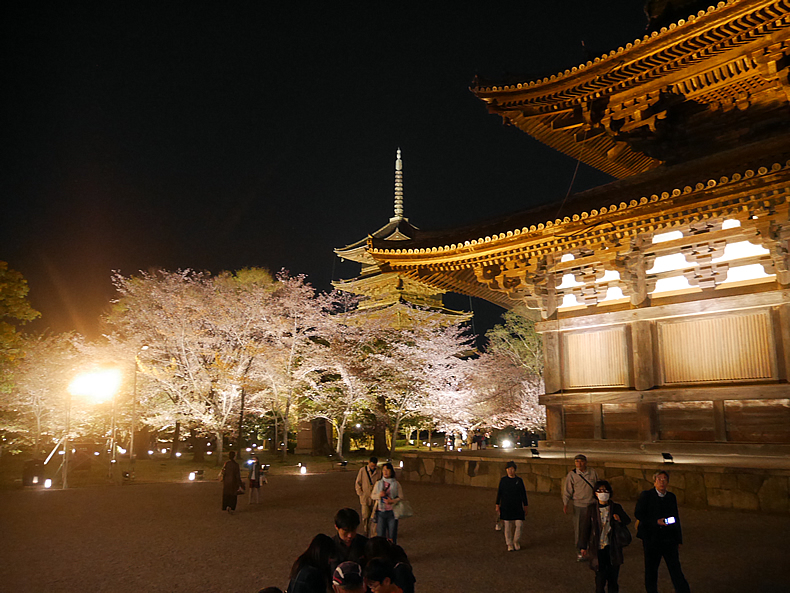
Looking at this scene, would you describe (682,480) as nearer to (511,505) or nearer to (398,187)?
(511,505)

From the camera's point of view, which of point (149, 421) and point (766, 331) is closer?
point (766, 331)

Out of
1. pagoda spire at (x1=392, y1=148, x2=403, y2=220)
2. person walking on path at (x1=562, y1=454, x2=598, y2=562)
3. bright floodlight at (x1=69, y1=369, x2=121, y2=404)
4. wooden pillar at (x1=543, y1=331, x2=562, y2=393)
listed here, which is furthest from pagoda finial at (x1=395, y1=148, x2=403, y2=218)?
person walking on path at (x1=562, y1=454, x2=598, y2=562)

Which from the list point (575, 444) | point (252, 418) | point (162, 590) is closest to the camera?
point (162, 590)

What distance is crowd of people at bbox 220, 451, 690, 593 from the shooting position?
386 cm

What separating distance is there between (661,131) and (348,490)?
13687 millimetres

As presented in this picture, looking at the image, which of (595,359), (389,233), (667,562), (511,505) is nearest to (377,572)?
(667,562)

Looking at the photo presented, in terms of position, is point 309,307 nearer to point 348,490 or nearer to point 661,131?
point 348,490

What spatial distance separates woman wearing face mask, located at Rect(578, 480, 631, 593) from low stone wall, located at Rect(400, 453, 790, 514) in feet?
18.2

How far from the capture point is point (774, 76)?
37.7 feet

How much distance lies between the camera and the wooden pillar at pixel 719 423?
12201 mm

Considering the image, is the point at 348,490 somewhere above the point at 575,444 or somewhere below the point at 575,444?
below

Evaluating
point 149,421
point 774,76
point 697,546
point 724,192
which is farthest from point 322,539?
point 149,421

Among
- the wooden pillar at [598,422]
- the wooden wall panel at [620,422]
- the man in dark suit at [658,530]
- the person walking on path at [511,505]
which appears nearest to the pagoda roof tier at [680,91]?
the wooden wall panel at [620,422]

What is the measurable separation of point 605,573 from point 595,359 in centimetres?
889
